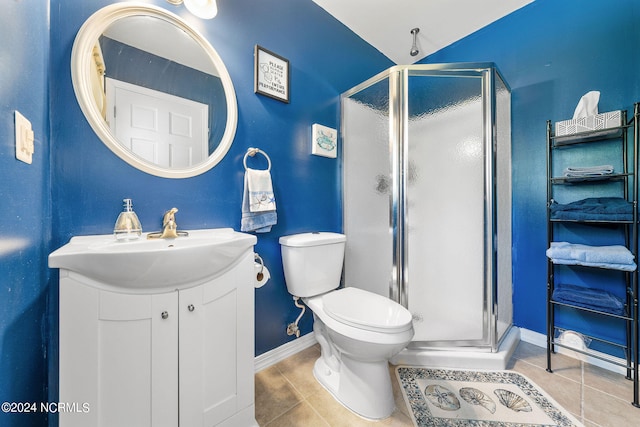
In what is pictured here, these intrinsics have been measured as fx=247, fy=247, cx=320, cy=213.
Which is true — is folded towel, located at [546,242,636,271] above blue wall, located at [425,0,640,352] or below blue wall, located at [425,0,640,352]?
below

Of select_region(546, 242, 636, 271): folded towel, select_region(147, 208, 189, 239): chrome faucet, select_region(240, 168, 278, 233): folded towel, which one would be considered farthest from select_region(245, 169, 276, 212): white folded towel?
select_region(546, 242, 636, 271): folded towel

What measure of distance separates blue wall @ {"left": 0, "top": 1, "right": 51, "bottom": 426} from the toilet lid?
102 cm

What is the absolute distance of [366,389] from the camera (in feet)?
3.70

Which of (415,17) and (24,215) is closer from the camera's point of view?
(24,215)

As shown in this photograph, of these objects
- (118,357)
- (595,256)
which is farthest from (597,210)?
(118,357)

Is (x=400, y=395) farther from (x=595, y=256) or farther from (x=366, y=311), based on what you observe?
(x=595, y=256)

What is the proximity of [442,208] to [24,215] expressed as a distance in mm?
1914

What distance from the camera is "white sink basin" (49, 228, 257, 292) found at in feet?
2.19

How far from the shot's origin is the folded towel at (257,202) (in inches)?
52.9

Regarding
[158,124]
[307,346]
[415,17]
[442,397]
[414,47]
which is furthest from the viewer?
[414,47]

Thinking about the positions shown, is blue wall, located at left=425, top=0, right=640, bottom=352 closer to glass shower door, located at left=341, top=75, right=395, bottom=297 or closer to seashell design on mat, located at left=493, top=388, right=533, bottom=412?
seashell design on mat, located at left=493, top=388, right=533, bottom=412

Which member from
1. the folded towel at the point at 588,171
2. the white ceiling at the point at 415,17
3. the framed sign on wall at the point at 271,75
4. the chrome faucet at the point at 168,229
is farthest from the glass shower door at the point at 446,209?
the chrome faucet at the point at 168,229

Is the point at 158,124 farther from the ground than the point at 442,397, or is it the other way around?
the point at 158,124

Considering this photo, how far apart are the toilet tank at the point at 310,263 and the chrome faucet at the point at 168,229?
0.56 meters
